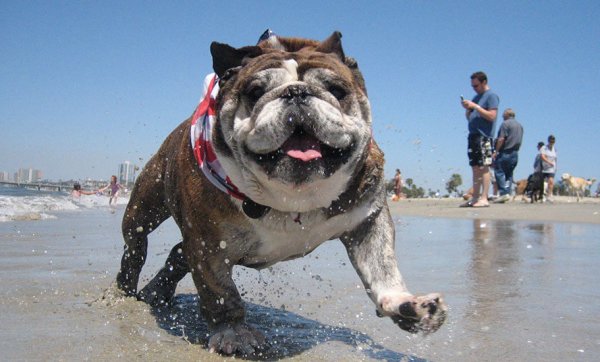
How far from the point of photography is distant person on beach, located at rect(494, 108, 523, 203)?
462 inches

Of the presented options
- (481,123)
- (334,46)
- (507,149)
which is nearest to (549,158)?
(507,149)

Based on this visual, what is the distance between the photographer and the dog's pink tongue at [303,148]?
2.55 meters

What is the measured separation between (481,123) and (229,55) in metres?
7.73

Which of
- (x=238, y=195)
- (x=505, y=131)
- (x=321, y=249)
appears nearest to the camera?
(x=238, y=195)

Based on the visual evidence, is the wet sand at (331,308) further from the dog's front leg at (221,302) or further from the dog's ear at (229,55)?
the dog's ear at (229,55)

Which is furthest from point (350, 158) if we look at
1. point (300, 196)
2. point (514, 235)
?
point (514, 235)

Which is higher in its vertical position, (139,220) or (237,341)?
(139,220)

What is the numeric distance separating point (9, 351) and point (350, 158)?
5.45 ft

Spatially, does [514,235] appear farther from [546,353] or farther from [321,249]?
[546,353]

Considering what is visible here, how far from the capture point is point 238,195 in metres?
2.86

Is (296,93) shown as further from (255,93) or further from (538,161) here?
(538,161)

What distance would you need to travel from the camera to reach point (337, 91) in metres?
2.77

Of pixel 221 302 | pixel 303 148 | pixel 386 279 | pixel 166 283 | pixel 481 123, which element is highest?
pixel 481 123

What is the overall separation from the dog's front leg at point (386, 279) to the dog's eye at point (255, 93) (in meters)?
0.84
